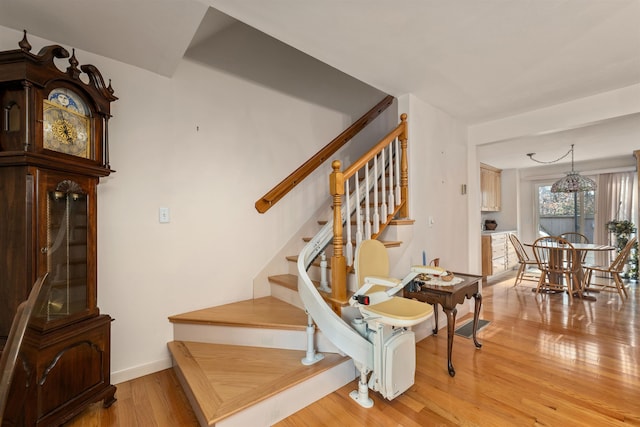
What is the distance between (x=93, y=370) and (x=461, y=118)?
391cm

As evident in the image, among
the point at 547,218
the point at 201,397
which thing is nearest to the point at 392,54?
Result: the point at 201,397

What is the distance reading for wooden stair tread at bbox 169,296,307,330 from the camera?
2082 mm

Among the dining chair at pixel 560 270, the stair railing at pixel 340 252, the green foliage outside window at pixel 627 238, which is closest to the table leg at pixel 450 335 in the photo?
the stair railing at pixel 340 252

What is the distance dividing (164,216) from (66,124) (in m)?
0.84

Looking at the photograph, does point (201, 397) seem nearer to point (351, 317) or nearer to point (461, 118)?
point (351, 317)

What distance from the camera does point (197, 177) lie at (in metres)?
2.37

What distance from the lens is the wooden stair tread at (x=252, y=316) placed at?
208 centimetres

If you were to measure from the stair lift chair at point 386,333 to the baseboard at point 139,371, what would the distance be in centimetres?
142

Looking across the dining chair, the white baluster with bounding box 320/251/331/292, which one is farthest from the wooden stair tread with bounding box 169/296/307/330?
the dining chair

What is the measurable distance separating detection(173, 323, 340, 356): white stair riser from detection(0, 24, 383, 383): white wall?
0.56ft

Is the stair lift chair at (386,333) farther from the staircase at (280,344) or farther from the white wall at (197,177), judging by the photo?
the white wall at (197,177)

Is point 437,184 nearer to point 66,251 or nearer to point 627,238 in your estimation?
point 66,251

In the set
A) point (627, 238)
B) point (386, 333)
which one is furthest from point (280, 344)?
point (627, 238)

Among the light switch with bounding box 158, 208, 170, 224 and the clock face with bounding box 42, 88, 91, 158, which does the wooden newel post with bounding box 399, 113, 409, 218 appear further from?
the clock face with bounding box 42, 88, 91, 158
